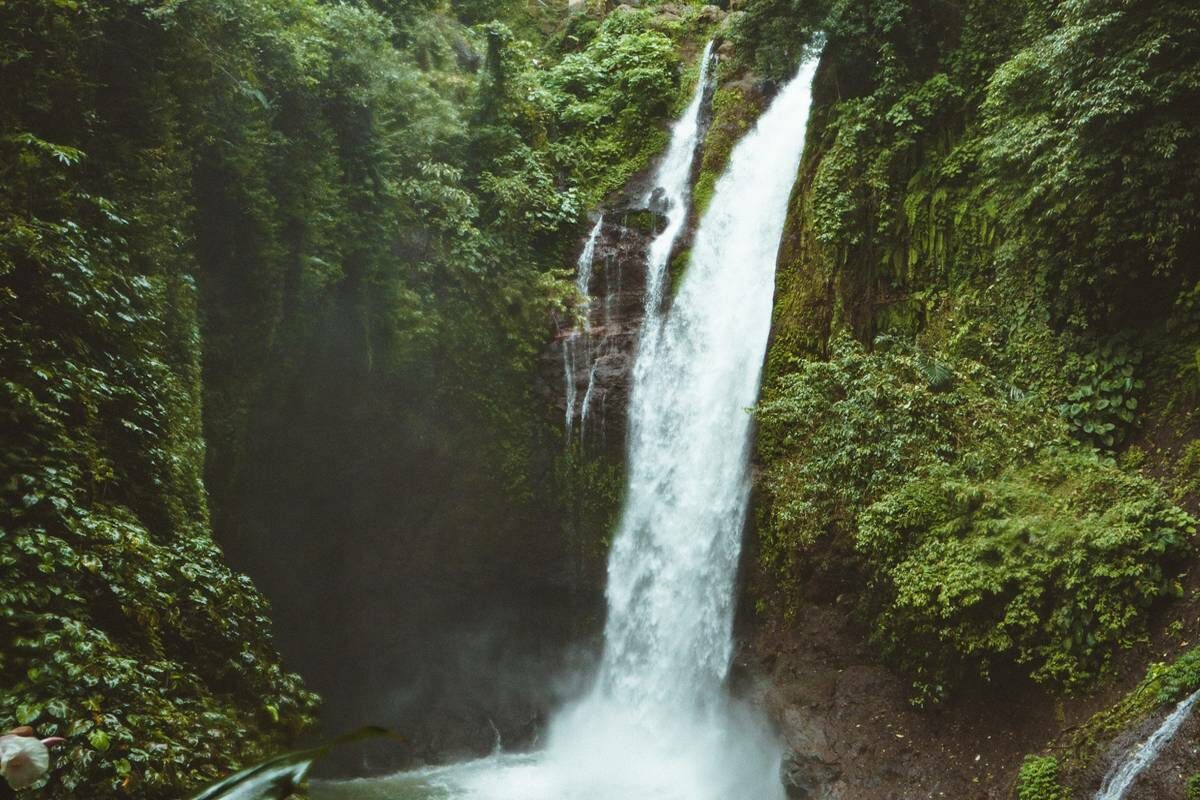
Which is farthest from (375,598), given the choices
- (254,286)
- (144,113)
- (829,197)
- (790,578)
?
(829,197)

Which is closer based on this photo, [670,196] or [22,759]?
[22,759]

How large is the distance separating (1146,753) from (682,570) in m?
6.60

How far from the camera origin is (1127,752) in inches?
210

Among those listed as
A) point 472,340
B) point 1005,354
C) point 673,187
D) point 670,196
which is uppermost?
point 673,187

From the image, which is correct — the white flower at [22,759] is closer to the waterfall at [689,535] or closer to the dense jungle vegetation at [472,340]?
the dense jungle vegetation at [472,340]

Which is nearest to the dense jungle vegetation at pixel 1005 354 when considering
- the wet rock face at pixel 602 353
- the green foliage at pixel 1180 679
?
the green foliage at pixel 1180 679

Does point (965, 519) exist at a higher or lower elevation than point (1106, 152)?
lower

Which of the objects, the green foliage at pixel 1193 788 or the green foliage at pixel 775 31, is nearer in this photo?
the green foliage at pixel 1193 788

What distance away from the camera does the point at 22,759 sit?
1.52m

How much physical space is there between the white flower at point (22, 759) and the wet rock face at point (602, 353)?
1082 centimetres

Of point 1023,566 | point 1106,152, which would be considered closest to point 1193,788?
point 1023,566

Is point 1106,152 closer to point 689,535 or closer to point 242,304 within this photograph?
point 689,535

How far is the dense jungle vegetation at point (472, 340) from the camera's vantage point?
17.2 ft

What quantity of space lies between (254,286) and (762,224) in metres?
7.53
